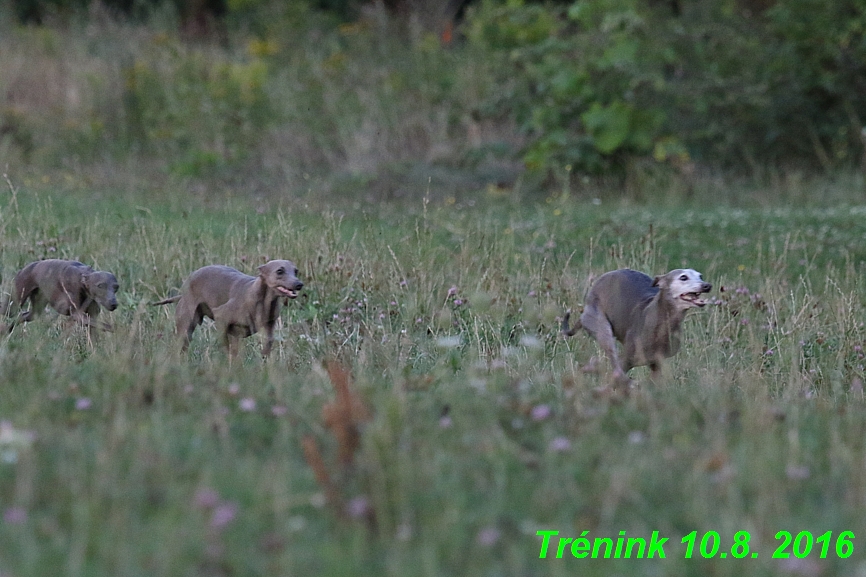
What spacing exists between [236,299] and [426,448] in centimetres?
284

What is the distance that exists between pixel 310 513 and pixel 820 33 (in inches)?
606

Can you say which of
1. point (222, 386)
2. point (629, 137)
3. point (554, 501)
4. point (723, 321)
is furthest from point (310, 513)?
point (629, 137)

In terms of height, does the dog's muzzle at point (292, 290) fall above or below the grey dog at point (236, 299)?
above

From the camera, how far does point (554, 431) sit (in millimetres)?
4332

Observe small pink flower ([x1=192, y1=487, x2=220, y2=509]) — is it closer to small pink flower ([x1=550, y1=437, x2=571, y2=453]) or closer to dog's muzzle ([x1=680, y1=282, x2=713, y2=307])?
small pink flower ([x1=550, y1=437, x2=571, y2=453])

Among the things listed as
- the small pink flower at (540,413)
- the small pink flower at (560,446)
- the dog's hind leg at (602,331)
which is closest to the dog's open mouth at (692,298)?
the dog's hind leg at (602,331)

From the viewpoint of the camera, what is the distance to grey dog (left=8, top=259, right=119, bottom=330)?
6668 mm

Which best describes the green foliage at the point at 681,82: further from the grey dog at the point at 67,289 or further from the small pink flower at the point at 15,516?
the small pink flower at the point at 15,516

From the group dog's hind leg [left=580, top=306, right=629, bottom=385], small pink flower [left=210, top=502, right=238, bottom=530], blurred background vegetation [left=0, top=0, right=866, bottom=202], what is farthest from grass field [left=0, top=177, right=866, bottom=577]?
blurred background vegetation [left=0, top=0, right=866, bottom=202]

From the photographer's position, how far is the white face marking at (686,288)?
612 centimetres

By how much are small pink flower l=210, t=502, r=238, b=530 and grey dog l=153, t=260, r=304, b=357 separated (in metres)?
2.94

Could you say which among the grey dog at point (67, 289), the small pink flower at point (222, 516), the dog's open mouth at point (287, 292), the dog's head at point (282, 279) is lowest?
the grey dog at point (67, 289)

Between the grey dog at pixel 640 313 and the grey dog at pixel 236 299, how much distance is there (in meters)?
1.77

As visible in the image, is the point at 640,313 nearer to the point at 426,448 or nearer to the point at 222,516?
the point at 426,448
